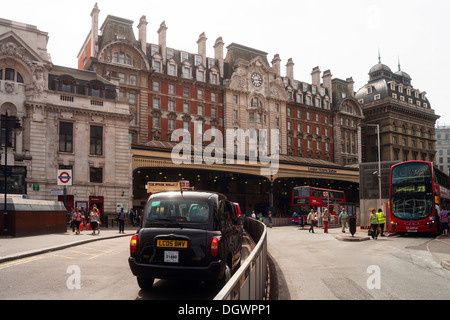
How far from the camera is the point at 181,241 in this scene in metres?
7.74

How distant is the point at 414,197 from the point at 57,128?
27205 mm

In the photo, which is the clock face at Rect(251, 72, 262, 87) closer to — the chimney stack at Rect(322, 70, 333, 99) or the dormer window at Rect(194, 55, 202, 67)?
the dormer window at Rect(194, 55, 202, 67)

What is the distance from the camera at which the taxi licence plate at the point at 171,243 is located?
7.72 meters

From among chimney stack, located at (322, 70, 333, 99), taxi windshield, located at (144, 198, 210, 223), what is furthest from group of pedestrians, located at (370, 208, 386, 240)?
chimney stack, located at (322, 70, 333, 99)

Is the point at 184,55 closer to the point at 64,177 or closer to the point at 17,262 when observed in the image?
the point at 64,177

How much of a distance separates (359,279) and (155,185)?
920 inches

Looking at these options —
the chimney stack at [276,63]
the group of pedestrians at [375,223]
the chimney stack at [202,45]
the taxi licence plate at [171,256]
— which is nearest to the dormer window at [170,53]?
the chimney stack at [202,45]

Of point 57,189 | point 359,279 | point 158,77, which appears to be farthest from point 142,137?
point 359,279

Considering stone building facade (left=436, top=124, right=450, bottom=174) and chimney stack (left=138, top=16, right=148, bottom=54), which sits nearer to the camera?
chimney stack (left=138, top=16, right=148, bottom=54)

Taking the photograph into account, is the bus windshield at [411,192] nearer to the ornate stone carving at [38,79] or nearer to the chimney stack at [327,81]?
the ornate stone carving at [38,79]

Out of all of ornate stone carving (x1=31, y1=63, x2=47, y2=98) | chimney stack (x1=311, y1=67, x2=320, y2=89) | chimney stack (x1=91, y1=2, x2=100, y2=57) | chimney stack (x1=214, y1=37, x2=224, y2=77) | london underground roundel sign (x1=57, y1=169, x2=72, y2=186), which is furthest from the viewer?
chimney stack (x1=311, y1=67, x2=320, y2=89)

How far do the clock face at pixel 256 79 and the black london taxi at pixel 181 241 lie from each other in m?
56.4

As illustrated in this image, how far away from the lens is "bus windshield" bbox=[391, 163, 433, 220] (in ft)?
77.8

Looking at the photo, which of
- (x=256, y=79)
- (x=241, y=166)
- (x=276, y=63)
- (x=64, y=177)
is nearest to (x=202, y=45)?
(x=256, y=79)
